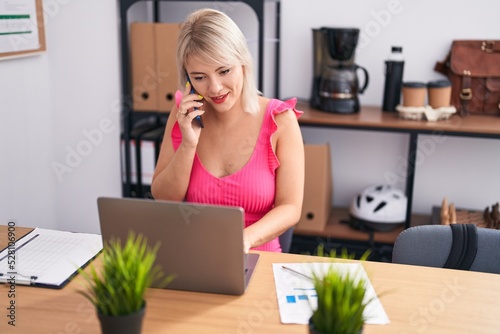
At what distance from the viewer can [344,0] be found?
2.72m

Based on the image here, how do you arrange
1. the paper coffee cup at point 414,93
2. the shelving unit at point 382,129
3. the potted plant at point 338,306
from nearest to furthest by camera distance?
the potted plant at point 338,306
the shelving unit at point 382,129
the paper coffee cup at point 414,93

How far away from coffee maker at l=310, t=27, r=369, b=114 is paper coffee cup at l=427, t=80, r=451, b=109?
287 mm

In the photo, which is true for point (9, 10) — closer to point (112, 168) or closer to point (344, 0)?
point (112, 168)

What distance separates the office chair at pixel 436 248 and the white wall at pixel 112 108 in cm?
132

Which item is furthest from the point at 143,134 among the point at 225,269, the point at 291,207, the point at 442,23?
the point at 225,269

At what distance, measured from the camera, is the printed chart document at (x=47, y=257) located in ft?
4.36

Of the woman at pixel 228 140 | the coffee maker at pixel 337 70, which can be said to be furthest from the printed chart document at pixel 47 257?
the coffee maker at pixel 337 70

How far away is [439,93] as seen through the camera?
2506mm

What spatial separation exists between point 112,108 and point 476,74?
1.72 meters

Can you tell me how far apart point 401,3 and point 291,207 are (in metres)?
1.41

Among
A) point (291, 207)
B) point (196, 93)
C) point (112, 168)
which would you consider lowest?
point (112, 168)

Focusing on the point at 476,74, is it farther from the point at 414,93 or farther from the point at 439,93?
the point at 414,93

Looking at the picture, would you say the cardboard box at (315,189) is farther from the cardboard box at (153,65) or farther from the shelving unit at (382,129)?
the cardboard box at (153,65)

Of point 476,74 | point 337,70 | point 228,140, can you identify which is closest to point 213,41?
point 228,140
